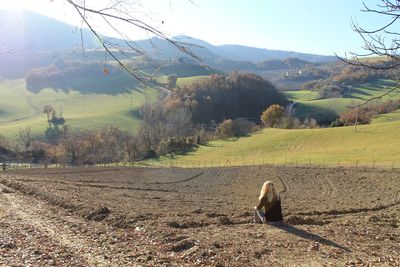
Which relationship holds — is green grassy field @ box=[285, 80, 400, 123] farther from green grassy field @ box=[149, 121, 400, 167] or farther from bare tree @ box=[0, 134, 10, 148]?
bare tree @ box=[0, 134, 10, 148]

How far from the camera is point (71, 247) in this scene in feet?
36.1

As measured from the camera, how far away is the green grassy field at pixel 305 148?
62438mm

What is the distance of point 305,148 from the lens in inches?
2982

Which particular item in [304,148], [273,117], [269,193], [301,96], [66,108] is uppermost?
[269,193]

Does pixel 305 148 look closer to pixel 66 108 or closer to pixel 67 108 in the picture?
pixel 67 108

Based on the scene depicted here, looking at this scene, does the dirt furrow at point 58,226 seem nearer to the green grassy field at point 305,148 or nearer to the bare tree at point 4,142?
the green grassy field at point 305,148

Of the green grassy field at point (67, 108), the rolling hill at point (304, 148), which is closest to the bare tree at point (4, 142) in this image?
the green grassy field at point (67, 108)

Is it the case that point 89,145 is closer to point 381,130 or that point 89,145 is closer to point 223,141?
point 223,141

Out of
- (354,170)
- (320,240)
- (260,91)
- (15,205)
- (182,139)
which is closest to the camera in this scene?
(320,240)

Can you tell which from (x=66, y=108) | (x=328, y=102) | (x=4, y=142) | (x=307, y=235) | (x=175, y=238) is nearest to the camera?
(x=175, y=238)

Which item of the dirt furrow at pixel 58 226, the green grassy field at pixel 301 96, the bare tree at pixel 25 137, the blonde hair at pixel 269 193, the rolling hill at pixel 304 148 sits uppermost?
the blonde hair at pixel 269 193

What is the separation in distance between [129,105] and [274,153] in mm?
78151

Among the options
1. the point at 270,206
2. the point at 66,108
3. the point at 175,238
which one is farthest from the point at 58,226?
the point at 66,108

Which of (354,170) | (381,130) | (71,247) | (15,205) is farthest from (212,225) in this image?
(381,130)
